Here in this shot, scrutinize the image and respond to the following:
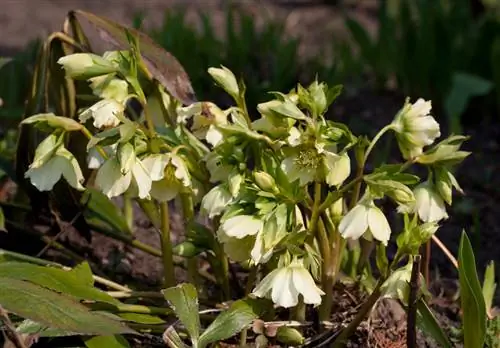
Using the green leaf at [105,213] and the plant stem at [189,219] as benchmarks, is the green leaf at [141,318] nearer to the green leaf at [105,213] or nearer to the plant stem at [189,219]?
the plant stem at [189,219]

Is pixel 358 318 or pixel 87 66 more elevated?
pixel 87 66

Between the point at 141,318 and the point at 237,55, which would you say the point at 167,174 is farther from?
the point at 237,55

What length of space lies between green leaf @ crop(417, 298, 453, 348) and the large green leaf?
0.43m

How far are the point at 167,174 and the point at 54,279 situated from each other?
Result: 0.22 metres

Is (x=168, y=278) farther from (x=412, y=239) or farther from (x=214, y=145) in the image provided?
(x=412, y=239)

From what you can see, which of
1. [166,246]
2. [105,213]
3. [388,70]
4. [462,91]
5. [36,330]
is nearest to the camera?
[36,330]

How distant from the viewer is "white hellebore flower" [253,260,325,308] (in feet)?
4.07

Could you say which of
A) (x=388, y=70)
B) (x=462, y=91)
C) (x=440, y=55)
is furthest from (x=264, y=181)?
(x=388, y=70)

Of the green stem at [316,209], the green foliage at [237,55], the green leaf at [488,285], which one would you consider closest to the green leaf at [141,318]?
the green stem at [316,209]

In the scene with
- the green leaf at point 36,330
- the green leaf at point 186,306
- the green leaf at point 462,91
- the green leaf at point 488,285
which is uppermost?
the green leaf at point 186,306

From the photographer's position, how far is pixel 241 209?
4.19 ft

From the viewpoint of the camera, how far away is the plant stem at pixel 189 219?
1.49 meters

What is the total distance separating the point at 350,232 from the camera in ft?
4.16

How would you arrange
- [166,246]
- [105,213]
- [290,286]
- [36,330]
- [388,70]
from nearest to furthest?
[290,286] → [36,330] → [166,246] → [105,213] → [388,70]
